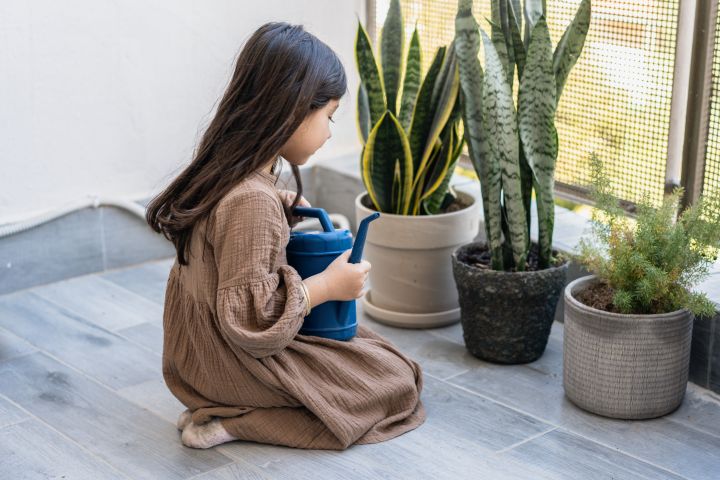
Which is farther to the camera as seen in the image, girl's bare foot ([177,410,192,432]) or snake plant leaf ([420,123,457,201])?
snake plant leaf ([420,123,457,201])

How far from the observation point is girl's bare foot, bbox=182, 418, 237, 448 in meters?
1.99

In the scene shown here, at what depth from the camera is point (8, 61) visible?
2715 millimetres

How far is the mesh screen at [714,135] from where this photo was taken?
7.55ft

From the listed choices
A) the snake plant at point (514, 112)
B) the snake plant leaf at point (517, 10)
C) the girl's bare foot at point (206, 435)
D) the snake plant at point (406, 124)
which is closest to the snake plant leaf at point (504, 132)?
the snake plant at point (514, 112)

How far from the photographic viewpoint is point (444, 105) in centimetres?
246

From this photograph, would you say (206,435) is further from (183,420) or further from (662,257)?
(662,257)

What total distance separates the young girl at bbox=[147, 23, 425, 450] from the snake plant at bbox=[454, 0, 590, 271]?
1.36ft

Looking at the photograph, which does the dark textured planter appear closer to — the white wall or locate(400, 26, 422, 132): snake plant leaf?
locate(400, 26, 422, 132): snake plant leaf

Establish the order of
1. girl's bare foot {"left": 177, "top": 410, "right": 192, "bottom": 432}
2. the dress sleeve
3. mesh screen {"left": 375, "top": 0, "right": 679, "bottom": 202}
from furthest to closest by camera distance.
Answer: mesh screen {"left": 375, "top": 0, "right": 679, "bottom": 202} < girl's bare foot {"left": 177, "top": 410, "right": 192, "bottom": 432} < the dress sleeve

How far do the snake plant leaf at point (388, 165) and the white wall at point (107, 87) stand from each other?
0.52 meters

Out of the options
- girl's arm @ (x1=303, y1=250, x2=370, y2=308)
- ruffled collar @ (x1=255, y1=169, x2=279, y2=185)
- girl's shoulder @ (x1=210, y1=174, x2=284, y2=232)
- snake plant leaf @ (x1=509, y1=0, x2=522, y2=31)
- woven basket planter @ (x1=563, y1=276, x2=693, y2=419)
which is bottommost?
woven basket planter @ (x1=563, y1=276, x2=693, y2=419)

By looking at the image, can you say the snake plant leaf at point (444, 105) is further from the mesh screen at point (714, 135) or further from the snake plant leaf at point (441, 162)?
the mesh screen at point (714, 135)

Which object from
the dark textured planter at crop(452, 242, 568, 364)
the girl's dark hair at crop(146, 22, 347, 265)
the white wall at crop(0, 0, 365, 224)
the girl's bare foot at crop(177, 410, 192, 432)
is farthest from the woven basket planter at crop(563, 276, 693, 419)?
the white wall at crop(0, 0, 365, 224)

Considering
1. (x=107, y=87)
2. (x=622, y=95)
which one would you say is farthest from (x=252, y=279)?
(x=107, y=87)
